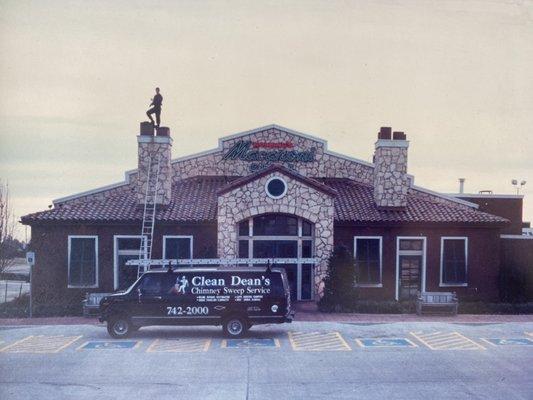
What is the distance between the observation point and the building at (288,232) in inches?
1097

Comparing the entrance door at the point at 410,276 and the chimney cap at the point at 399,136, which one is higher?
the chimney cap at the point at 399,136

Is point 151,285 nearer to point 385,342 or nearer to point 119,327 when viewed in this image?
point 119,327

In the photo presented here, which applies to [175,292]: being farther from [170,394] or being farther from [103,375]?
[170,394]

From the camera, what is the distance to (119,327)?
20.3m

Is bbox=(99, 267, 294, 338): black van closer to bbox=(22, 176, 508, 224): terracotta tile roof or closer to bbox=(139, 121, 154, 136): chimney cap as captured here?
bbox=(22, 176, 508, 224): terracotta tile roof

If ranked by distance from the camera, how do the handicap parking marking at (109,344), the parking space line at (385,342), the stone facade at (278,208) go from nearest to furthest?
the handicap parking marking at (109,344) < the parking space line at (385,342) < the stone facade at (278,208)

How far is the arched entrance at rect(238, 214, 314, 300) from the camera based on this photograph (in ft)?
92.8

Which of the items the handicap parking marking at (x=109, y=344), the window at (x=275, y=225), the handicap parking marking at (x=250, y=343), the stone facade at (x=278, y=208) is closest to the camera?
the handicap parking marking at (x=109, y=344)

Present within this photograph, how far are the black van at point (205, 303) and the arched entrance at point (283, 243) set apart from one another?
25.8 ft

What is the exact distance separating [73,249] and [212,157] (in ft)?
27.2

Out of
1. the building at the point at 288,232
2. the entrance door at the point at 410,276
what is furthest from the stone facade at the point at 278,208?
the entrance door at the point at 410,276

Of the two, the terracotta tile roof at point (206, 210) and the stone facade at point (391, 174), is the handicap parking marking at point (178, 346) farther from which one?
the stone facade at point (391, 174)

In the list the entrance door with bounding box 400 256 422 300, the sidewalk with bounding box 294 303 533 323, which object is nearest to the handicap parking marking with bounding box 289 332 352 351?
the sidewalk with bounding box 294 303 533 323

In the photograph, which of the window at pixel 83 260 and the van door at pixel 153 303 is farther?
the window at pixel 83 260
